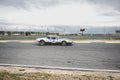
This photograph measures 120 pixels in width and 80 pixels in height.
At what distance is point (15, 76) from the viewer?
6.49 metres

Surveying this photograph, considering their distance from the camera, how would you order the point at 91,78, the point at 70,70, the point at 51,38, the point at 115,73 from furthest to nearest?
the point at 51,38 < the point at 70,70 < the point at 115,73 < the point at 91,78

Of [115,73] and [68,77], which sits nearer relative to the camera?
[68,77]

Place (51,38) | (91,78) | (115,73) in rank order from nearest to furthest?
1. (91,78)
2. (115,73)
3. (51,38)

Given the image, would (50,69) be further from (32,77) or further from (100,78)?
(100,78)

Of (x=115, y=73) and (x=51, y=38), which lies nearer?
(x=115, y=73)

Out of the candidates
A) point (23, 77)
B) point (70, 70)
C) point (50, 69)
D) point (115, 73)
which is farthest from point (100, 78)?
point (23, 77)

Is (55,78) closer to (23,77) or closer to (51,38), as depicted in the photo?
(23,77)

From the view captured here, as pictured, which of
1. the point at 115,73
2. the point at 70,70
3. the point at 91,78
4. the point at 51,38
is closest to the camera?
the point at 91,78

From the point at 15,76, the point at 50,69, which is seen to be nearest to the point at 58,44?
the point at 50,69

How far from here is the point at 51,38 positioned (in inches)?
789

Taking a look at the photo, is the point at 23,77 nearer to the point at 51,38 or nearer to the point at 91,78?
the point at 91,78

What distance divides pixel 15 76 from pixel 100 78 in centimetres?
349

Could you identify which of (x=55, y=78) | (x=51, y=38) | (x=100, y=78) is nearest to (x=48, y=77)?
(x=55, y=78)

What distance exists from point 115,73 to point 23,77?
4.08 metres
